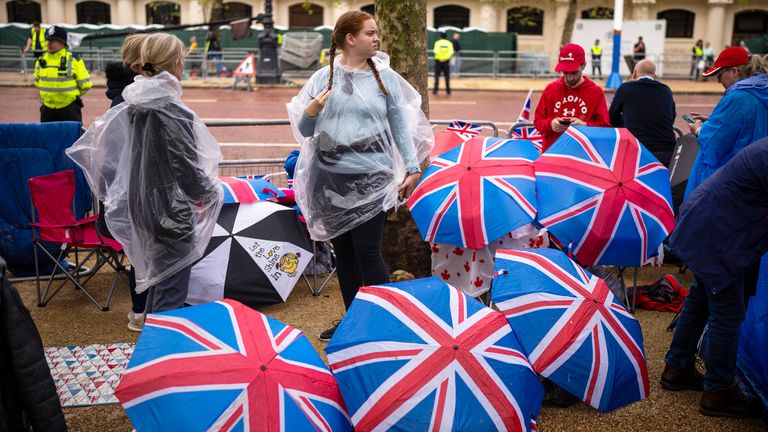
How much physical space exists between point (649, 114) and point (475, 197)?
7.28 feet

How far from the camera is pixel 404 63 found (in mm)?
6078

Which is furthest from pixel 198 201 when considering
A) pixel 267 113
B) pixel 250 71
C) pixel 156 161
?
pixel 250 71

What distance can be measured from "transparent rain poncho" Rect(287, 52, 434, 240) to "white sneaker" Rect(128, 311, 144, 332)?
136 cm

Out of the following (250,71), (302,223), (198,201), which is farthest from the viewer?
(250,71)

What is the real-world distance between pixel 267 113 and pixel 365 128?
1380 centimetres

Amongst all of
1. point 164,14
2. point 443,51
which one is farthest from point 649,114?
point 164,14

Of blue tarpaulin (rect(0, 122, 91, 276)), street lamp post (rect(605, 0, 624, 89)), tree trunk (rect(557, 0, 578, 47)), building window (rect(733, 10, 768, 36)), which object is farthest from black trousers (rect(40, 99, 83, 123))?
building window (rect(733, 10, 768, 36))

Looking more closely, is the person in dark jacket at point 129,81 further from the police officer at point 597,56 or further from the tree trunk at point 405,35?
the police officer at point 597,56

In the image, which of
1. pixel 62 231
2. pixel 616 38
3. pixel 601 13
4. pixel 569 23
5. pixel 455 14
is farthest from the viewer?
pixel 455 14

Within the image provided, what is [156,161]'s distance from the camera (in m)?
4.02

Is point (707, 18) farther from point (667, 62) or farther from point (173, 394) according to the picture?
point (173, 394)

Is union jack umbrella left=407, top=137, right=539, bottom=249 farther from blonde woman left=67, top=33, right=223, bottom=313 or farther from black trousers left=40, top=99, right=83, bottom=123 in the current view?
black trousers left=40, top=99, right=83, bottom=123

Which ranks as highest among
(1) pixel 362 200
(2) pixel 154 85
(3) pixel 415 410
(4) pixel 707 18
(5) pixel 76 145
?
(4) pixel 707 18

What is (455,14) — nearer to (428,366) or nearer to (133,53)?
(133,53)
